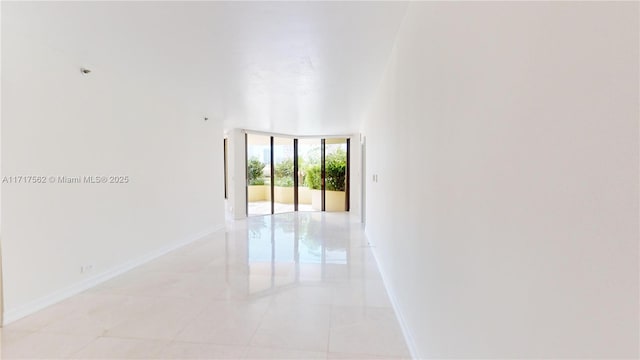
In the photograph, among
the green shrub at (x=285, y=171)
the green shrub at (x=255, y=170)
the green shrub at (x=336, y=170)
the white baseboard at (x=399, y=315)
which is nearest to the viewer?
the white baseboard at (x=399, y=315)

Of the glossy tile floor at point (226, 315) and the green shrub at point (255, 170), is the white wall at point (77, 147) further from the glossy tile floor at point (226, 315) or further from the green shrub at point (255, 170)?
the green shrub at point (255, 170)

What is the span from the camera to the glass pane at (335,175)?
10127mm

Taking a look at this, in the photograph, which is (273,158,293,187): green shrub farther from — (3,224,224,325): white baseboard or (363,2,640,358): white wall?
(363,2,640,358): white wall

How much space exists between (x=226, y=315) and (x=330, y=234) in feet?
12.6

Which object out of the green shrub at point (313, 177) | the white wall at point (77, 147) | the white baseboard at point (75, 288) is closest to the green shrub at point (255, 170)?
the green shrub at point (313, 177)

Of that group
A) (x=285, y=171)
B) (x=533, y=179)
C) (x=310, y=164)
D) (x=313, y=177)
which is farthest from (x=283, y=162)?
(x=533, y=179)

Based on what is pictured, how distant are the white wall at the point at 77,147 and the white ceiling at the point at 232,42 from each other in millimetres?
27

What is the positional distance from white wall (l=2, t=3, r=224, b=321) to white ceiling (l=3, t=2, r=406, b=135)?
0.03m

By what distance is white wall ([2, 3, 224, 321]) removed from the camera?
9.07 feet

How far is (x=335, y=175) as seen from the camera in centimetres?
1015

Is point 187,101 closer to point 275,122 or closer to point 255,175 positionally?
point 275,122

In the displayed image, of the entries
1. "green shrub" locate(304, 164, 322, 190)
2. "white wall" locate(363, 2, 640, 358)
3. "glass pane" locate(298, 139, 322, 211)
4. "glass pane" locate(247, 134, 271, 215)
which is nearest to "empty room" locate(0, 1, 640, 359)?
"white wall" locate(363, 2, 640, 358)

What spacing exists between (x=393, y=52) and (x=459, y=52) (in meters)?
1.80

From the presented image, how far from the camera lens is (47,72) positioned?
122 inches
